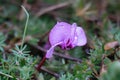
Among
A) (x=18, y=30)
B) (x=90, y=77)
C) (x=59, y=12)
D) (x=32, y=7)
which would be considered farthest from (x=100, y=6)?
(x=90, y=77)

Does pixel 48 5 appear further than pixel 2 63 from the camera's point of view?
Yes

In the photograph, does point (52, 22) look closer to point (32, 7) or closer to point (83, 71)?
point (32, 7)

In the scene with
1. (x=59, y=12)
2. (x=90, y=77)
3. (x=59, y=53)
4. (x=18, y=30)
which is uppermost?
(x=59, y=12)

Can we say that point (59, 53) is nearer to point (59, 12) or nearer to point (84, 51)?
point (84, 51)

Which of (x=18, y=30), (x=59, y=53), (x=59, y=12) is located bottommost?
(x=59, y=53)

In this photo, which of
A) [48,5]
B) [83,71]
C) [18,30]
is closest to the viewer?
[83,71]

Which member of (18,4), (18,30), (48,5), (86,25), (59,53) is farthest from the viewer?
(48,5)

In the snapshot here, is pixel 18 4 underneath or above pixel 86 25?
above

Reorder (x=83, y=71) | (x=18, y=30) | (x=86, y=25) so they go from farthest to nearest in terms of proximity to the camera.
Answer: (x=86, y=25)
(x=18, y=30)
(x=83, y=71)

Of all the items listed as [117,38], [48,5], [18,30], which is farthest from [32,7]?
[117,38]
